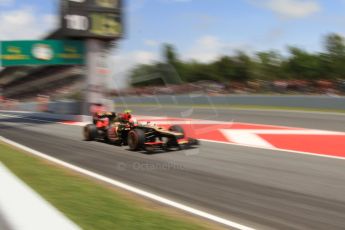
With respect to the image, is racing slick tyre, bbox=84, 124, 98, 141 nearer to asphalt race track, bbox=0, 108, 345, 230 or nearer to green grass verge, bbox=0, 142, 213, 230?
asphalt race track, bbox=0, 108, 345, 230

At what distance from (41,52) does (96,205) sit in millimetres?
16819

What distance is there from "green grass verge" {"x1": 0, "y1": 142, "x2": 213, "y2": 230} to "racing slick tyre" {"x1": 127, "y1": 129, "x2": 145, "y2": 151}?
Answer: 2.17 metres

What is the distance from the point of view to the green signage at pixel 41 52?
1900 centimetres

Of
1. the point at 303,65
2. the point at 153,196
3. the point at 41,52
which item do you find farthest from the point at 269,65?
the point at 153,196

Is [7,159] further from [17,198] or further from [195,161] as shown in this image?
[17,198]

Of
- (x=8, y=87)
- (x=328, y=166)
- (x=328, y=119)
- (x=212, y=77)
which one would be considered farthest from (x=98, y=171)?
(x=8, y=87)

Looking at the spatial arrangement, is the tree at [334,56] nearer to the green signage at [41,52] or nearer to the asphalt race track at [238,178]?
the green signage at [41,52]

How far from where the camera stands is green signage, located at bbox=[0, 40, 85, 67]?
62.3 feet

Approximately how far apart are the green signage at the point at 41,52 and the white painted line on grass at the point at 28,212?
58.6ft

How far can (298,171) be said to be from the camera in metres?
6.18

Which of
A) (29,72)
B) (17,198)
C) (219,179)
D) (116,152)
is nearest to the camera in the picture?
(17,198)

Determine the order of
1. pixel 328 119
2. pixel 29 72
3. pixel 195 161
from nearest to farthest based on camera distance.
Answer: pixel 195 161 < pixel 328 119 < pixel 29 72

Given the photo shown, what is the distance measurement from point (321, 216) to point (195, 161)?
338cm

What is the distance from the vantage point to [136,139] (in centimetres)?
839
